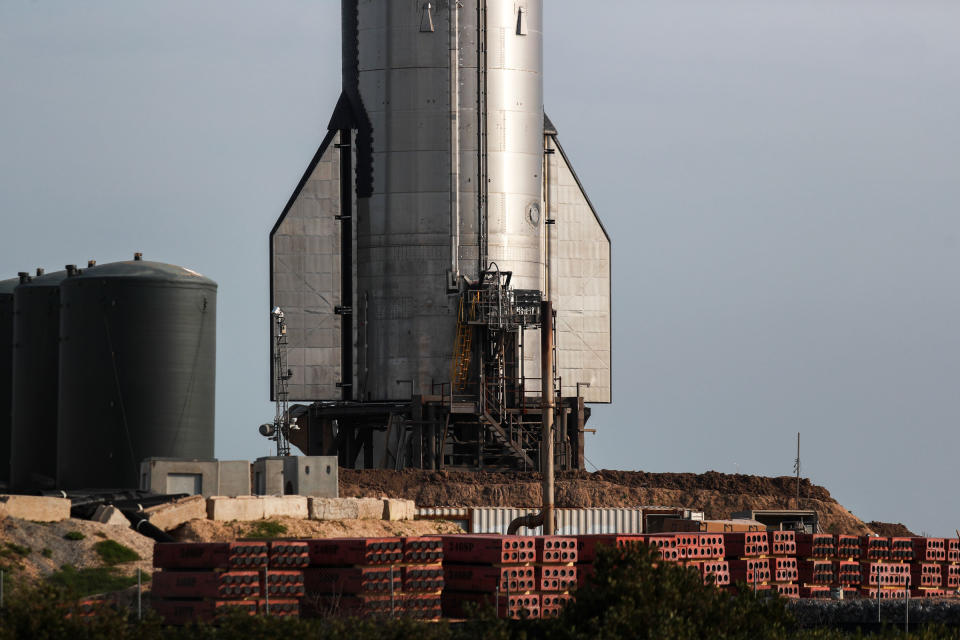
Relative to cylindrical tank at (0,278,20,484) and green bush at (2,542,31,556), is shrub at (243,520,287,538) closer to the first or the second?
green bush at (2,542,31,556)

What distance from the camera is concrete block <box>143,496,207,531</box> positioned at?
4713cm

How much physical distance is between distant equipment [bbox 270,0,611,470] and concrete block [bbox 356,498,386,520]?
8.36m

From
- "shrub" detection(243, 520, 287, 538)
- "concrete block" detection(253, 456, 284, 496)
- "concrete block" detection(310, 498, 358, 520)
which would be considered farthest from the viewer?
"concrete block" detection(253, 456, 284, 496)

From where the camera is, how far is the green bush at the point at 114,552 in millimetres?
42406

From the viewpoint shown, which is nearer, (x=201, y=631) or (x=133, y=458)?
(x=201, y=631)

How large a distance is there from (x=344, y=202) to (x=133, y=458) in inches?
566

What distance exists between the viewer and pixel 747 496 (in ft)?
216

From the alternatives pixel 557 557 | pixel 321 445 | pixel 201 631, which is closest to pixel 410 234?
pixel 321 445

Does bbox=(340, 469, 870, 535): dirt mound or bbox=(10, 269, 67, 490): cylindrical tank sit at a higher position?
bbox=(10, 269, 67, 490): cylindrical tank

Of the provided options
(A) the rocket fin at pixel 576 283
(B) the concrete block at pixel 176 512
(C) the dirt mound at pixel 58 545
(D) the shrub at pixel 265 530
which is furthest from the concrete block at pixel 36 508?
(A) the rocket fin at pixel 576 283

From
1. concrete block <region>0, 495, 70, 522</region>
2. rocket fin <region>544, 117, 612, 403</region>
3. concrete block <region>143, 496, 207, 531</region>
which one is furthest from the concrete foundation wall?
rocket fin <region>544, 117, 612, 403</region>

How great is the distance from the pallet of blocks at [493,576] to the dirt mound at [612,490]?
2007cm

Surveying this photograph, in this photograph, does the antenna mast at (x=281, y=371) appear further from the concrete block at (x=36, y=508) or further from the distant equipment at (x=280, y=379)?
the concrete block at (x=36, y=508)

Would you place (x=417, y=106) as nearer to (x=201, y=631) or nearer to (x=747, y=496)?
(x=747, y=496)
